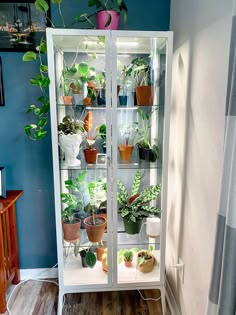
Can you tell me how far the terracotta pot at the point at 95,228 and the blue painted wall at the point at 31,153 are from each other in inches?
17.1

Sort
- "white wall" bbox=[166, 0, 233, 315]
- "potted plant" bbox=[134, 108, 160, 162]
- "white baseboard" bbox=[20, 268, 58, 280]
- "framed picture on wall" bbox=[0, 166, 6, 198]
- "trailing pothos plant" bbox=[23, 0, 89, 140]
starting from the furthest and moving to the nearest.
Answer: "white baseboard" bbox=[20, 268, 58, 280]
"framed picture on wall" bbox=[0, 166, 6, 198]
"potted plant" bbox=[134, 108, 160, 162]
"trailing pothos plant" bbox=[23, 0, 89, 140]
"white wall" bbox=[166, 0, 233, 315]

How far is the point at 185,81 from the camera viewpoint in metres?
1.51

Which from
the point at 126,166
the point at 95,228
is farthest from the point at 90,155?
the point at 95,228

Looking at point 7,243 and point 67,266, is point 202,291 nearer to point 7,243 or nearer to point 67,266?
point 67,266

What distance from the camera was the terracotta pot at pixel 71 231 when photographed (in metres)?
1.66

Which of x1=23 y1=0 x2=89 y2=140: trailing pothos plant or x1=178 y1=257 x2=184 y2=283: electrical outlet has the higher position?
x1=23 y1=0 x2=89 y2=140: trailing pothos plant

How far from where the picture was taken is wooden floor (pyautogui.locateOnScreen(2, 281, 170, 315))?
171 centimetres

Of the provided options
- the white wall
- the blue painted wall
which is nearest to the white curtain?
the white wall

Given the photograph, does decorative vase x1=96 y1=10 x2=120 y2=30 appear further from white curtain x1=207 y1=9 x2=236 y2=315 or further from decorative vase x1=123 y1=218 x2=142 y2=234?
decorative vase x1=123 y1=218 x2=142 y2=234

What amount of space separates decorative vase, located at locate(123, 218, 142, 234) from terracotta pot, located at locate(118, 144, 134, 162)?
0.41 m

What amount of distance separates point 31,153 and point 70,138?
1.74ft

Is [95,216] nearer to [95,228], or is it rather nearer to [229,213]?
[95,228]

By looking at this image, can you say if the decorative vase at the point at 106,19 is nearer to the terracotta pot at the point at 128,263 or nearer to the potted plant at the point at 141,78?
the potted plant at the point at 141,78

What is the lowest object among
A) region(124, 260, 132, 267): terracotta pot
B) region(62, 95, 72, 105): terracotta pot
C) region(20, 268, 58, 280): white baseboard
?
region(20, 268, 58, 280): white baseboard
